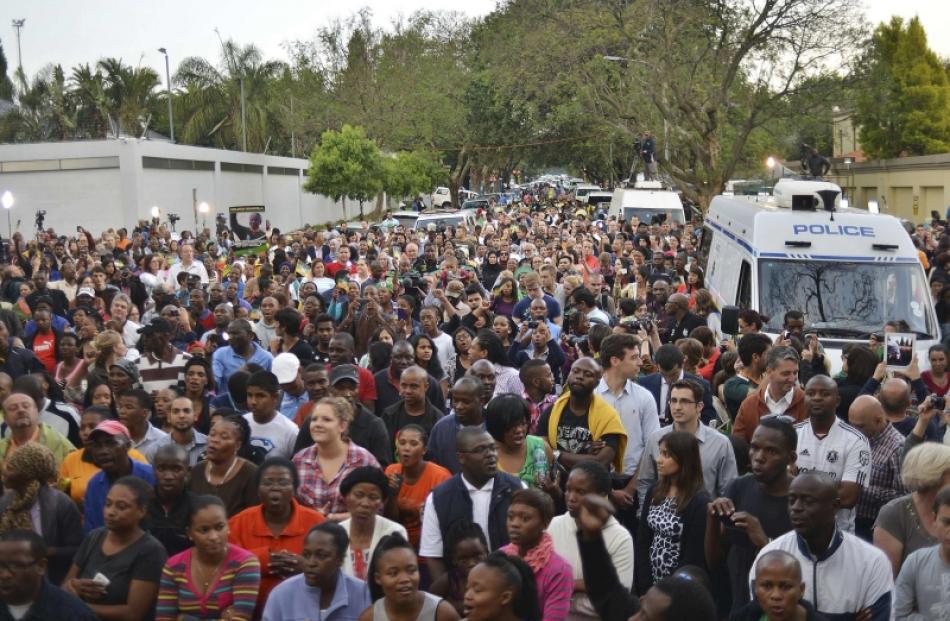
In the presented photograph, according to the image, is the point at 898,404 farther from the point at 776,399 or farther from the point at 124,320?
the point at 124,320

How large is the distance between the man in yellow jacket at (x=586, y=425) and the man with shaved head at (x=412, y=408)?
3.07 ft

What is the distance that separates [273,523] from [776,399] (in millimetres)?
3767

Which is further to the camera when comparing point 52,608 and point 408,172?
point 408,172

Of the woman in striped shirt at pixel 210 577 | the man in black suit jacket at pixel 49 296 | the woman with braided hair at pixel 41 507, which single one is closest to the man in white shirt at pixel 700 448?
the woman in striped shirt at pixel 210 577

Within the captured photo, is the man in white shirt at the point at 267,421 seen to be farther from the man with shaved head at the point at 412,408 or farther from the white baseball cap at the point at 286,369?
the white baseball cap at the point at 286,369

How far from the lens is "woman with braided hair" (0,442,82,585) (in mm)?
6668

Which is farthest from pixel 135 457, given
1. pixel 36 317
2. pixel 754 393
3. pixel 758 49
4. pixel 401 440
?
pixel 758 49

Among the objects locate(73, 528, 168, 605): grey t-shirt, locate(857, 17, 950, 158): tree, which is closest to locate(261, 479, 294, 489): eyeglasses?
locate(73, 528, 168, 605): grey t-shirt

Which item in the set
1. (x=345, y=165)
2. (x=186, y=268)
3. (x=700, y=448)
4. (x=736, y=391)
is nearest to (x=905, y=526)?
(x=700, y=448)

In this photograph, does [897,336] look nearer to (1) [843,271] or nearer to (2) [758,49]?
(1) [843,271]

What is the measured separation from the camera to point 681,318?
12.9 meters

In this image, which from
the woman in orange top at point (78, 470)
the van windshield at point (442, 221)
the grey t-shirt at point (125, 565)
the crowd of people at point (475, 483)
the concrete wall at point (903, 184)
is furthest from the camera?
the concrete wall at point (903, 184)

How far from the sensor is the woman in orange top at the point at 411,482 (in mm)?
6910

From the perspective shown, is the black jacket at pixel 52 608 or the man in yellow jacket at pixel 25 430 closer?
the black jacket at pixel 52 608
